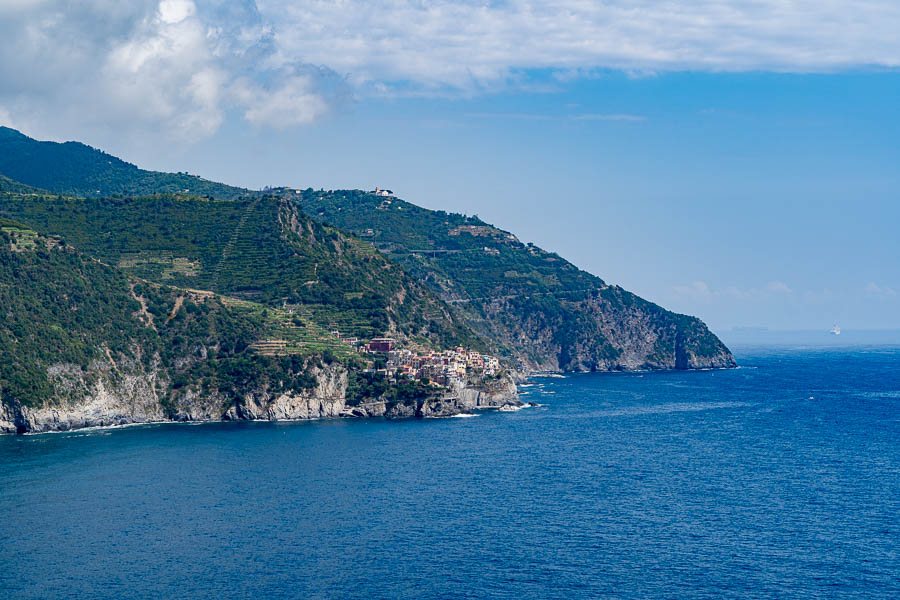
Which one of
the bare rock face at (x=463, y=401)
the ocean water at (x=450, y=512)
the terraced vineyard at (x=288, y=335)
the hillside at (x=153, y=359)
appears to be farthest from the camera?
the terraced vineyard at (x=288, y=335)

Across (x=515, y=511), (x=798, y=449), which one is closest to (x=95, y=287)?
(x=515, y=511)

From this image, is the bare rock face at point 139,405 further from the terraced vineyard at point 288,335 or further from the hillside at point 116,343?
the terraced vineyard at point 288,335

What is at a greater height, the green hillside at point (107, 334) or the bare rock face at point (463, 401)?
the green hillside at point (107, 334)

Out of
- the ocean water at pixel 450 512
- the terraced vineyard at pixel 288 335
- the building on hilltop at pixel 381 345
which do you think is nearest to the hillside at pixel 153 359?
the terraced vineyard at pixel 288 335

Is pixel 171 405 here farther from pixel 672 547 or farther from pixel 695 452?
pixel 672 547

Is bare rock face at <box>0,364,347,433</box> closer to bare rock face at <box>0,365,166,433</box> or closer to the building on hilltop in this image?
bare rock face at <box>0,365,166,433</box>

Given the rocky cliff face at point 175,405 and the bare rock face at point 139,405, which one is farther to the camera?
the rocky cliff face at point 175,405

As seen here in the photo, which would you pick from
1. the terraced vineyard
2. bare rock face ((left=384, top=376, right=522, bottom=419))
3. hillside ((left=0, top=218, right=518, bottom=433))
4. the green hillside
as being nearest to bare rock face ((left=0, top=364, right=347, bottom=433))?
hillside ((left=0, top=218, right=518, bottom=433))
